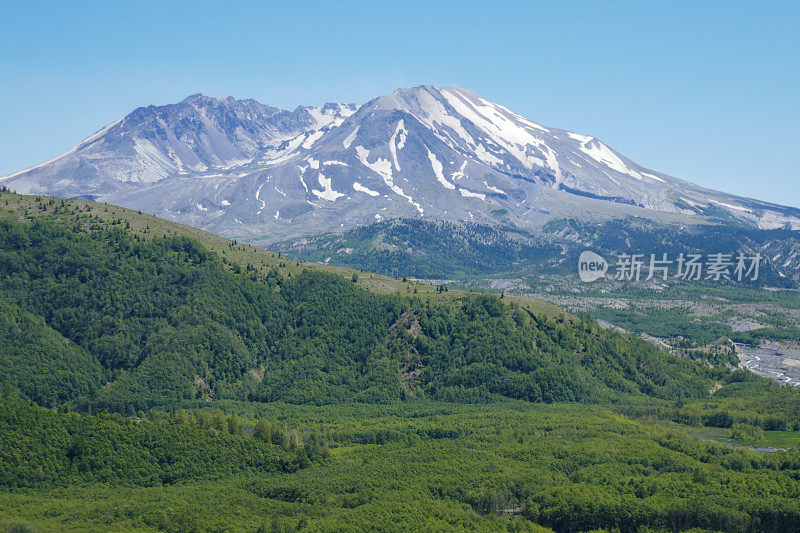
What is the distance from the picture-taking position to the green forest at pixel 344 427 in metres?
100

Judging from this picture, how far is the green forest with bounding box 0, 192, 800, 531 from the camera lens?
100125 millimetres

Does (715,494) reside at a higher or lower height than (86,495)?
higher

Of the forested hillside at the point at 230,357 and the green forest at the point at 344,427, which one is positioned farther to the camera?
the forested hillside at the point at 230,357

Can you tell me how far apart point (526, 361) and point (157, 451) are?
93132mm

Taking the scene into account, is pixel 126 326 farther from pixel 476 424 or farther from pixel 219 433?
pixel 476 424

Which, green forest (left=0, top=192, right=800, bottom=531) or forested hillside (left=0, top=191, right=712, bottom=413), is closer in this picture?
green forest (left=0, top=192, right=800, bottom=531)

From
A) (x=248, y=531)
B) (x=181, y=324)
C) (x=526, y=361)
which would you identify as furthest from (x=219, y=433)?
(x=526, y=361)

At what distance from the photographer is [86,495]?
341 feet

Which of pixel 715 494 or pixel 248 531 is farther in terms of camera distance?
pixel 715 494

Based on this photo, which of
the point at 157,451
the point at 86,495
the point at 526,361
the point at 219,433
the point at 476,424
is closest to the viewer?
the point at 86,495

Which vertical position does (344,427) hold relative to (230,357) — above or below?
below

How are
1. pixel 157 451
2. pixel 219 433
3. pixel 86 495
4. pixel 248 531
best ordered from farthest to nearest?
pixel 219 433 < pixel 157 451 < pixel 86 495 < pixel 248 531

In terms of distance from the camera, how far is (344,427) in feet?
490

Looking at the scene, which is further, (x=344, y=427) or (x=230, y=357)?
(x=230, y=357)
